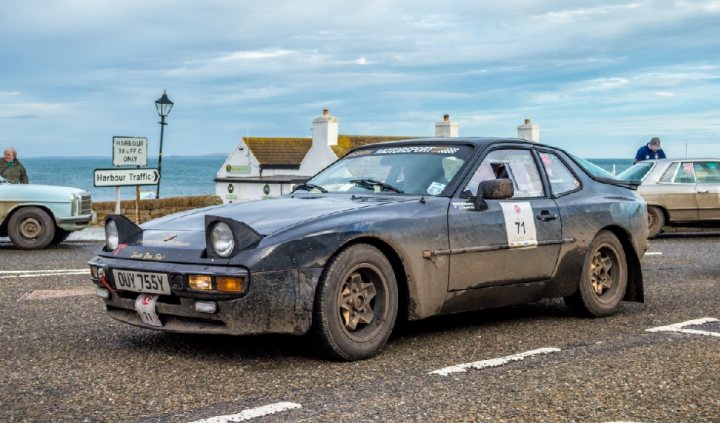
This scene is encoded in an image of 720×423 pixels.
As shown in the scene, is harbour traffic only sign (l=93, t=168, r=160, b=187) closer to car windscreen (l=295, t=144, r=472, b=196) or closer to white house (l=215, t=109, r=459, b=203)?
car windscreen (l=295, t=144, r=472, b=196)

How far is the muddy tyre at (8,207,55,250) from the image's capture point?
15250mm

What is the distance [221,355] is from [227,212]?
35.6 inches

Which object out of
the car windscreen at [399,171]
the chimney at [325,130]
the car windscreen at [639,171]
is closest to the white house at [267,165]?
the chimney at [325,130]

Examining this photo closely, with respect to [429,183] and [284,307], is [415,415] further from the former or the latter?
[429,183]

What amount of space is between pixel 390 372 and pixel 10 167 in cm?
1306

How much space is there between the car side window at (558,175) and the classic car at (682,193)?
1027cm

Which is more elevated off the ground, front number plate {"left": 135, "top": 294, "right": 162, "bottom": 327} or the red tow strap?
the red tow strap

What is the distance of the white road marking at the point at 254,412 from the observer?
4.37 meters

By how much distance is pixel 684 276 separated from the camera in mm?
10562

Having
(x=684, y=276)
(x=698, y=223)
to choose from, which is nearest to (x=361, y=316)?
(x=684, y=276)

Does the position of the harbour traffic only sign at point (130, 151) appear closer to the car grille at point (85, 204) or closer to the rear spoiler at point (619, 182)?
the car grille at point (85, 204)

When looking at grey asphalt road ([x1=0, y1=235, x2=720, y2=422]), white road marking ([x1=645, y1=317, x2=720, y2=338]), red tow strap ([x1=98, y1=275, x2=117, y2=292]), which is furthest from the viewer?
white road marking ([x1=645, y1=317, x2=720, y2=338])

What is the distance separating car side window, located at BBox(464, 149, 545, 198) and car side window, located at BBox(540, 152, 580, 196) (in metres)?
0.14

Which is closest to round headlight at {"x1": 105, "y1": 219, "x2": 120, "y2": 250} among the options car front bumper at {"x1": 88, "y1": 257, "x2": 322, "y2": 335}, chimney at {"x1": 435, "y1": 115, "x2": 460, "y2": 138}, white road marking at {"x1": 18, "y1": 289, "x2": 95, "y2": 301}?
car front bumper at {"x1": 88, "y1": 257, "x2": 322, "y2": 335}
